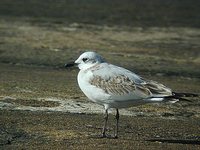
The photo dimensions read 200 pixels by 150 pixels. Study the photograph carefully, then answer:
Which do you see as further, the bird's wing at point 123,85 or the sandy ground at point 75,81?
the sandy ground at point 75,81

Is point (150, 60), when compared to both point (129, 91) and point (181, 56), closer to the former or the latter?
point (181, 56)

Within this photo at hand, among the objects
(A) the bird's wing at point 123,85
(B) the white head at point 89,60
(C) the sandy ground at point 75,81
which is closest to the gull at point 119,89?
(A) the bird's wing at point 123,85

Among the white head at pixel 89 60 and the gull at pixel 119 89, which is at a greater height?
the white head at pixel 89 60

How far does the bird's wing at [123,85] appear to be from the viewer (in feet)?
28.9

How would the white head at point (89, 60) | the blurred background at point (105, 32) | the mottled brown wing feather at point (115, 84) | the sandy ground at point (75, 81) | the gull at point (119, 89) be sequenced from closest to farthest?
the gull at point (119, 89) → the mottled brown wing feather at point (115, 84) → the sandy ground at point (75, 81) → the white head at point (89, 60) → the blurred background at point (105, 32)

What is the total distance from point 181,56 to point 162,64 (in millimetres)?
1674

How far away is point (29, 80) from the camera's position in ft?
44.0

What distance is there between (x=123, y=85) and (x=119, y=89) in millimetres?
Result: 73

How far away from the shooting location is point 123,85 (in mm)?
8953

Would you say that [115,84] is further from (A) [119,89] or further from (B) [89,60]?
(B) [89,60]

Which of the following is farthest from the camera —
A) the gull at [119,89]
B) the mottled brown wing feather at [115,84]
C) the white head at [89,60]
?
the white head at [89,60]

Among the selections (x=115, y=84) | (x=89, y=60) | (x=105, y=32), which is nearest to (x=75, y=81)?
(x=89, y=60)

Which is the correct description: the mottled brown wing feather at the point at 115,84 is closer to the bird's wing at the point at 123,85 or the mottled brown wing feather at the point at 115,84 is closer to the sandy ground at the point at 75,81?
the bird's wing at the point at 123,85

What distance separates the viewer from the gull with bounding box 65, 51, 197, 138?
28.9 feet
